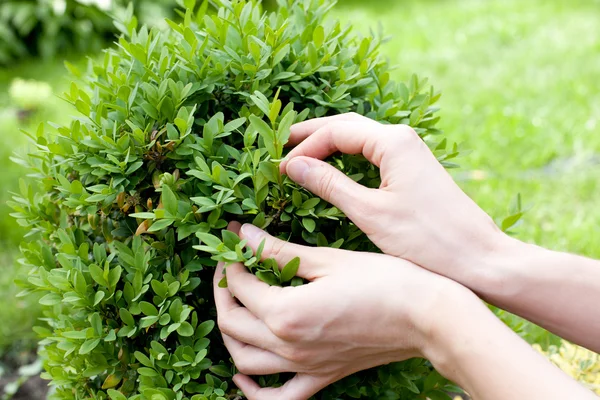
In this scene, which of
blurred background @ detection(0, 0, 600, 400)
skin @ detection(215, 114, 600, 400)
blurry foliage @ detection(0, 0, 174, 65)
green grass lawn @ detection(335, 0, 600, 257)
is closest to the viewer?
skin @ detection(215, 114, 600, 400)

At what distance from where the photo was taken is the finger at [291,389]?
1.68 metres

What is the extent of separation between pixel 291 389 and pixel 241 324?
0.23 m

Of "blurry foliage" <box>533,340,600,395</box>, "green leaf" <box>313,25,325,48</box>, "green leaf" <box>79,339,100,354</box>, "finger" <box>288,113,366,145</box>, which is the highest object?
"green leaf" <box>313,25,325,48</box>

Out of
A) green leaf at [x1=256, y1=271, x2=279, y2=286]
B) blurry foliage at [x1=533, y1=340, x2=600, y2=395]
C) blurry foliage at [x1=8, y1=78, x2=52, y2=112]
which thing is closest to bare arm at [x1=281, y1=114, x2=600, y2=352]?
green leaf at [x1=256, y1=271, x2=279, y2=286]

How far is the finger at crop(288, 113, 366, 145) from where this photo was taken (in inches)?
70.6

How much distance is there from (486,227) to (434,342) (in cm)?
35

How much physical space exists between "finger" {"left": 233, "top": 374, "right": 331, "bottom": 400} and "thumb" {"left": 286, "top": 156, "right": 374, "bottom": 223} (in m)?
0.44

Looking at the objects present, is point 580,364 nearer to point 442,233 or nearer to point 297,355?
point 442,233

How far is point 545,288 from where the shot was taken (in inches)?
65.5

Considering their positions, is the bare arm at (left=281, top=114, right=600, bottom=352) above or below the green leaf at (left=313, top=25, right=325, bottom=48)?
below

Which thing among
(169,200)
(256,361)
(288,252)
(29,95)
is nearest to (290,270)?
(288,252)

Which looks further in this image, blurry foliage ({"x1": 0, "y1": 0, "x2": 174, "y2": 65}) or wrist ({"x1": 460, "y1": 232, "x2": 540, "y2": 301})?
blurry foliage ({"x1": 0, "y1": 0, "x2": 174, "y2": 65})

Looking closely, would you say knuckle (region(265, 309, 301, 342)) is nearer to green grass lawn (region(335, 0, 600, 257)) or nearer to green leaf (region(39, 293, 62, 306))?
green leaf (region(39, 293, 62, 306))

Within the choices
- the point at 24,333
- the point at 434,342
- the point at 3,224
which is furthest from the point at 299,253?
the point at 3,224
